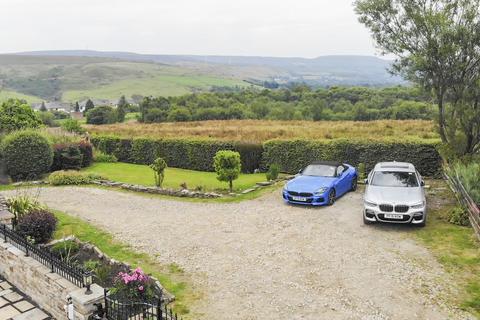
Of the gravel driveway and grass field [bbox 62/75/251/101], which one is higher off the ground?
the gravel driveway

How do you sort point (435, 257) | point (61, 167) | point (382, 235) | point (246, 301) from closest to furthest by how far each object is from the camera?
point (246, 301)
point (435, 257)
point (382, 235)
point (61, 167)

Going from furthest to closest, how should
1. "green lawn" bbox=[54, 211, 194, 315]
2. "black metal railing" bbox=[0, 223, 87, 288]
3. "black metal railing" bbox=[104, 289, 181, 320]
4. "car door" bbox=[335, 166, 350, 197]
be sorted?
1. "car door" bbox=[335, 166, 350, 197]
2. "green lawn" bbox=[54, 211, 194, 315]
3. "black metal railing" bbox=[0, 223, 87, 288]
4. "black metal railing" bbox=[104, 289, 181, 320]

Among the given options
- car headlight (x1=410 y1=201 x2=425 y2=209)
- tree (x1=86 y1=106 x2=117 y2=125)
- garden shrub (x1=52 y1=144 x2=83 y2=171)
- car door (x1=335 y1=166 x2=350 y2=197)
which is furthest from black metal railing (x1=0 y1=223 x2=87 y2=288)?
tree (x1=86 y1=106 x2=117 y2=125)

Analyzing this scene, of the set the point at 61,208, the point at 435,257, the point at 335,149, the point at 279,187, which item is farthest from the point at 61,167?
the point at 435,257

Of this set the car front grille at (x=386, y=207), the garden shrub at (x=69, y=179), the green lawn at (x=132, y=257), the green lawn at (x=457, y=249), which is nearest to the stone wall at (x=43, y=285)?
the green lawn at (x=132, y=257)

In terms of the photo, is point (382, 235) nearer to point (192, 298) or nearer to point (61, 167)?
point (192, 298)

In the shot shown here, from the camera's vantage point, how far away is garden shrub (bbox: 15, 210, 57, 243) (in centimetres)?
1160

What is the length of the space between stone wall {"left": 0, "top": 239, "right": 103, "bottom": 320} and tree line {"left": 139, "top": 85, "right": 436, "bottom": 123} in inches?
2022

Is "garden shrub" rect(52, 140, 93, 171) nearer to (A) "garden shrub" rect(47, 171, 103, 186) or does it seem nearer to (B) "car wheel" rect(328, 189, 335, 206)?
(A) "garden shrub" rect(47, 171, 103, 186)

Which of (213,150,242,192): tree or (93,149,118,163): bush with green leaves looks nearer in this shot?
(213,150,242,192): tree

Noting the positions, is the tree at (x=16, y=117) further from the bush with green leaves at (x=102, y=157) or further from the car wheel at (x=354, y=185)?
the car wheel at (x=354, y=185)

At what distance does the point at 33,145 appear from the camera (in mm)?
22906

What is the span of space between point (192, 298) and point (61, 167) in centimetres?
1986

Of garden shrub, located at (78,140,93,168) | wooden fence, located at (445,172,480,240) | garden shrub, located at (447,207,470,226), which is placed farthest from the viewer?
garden shrub, located at (78,140,93,168)
